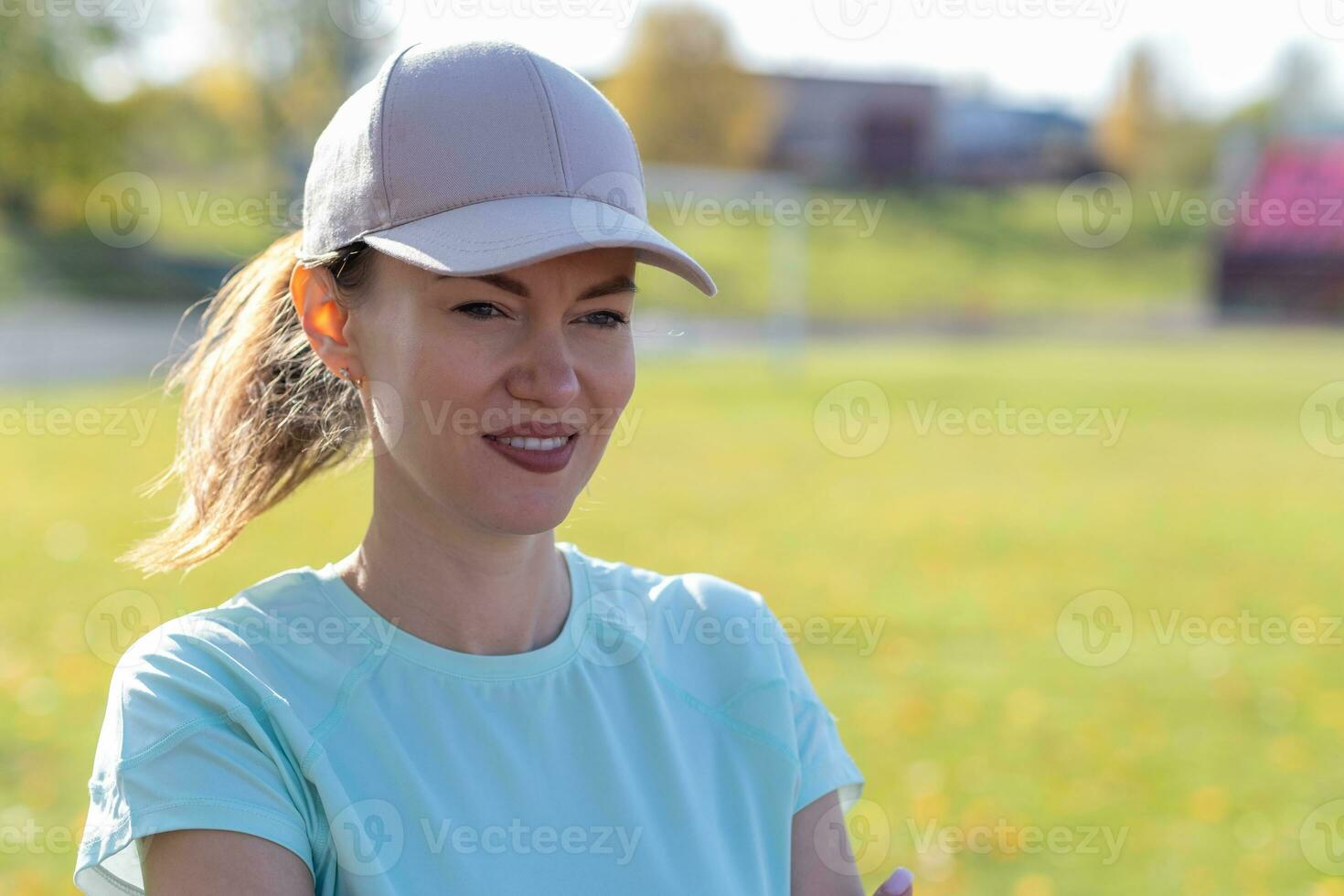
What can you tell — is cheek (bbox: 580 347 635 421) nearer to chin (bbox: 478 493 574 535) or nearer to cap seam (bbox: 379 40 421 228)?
chin (bbox: 478 493 574 535)

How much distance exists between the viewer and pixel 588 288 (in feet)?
5.53

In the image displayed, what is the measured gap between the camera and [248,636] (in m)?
1.67

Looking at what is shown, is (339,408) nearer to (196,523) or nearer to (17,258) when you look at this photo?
(196,523)

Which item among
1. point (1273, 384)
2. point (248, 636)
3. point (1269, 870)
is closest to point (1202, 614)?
point (1269, 870)

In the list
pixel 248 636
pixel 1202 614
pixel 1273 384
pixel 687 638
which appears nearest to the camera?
pixel 248 636

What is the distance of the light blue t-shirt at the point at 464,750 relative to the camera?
1.52 m

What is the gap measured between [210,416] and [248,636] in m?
0.47

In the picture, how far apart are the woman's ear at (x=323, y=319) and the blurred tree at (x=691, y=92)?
47.2 metres

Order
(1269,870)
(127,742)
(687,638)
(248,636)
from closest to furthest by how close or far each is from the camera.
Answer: (127,742) → (248,636) → (687,638) → (1269,870)

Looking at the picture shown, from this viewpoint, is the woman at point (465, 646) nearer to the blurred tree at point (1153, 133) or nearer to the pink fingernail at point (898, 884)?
the pink fingernail at point (898, 884)

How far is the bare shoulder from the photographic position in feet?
4.78

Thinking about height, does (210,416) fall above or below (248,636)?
above

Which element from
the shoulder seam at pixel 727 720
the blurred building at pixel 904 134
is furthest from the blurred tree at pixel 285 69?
the shoulder seam at pixel 727 720

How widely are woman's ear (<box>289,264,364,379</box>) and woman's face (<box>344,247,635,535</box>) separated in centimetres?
5
